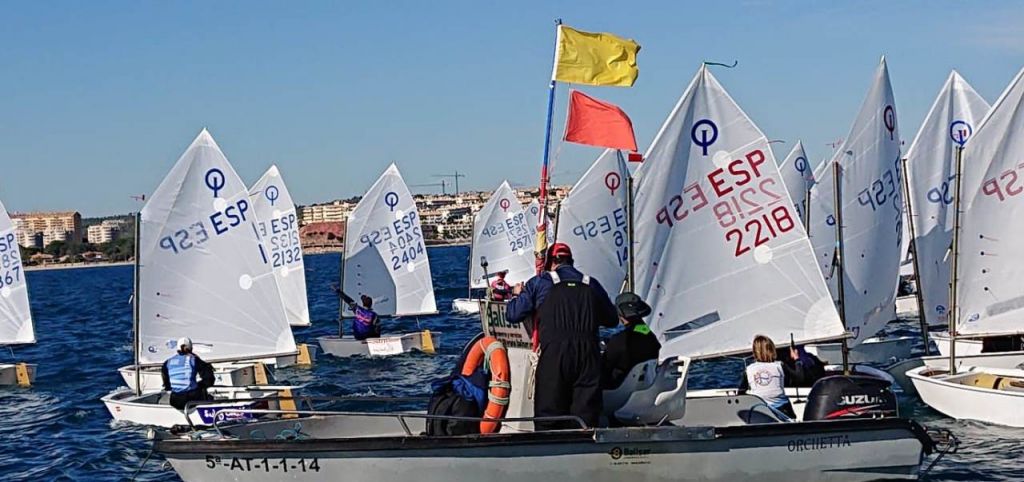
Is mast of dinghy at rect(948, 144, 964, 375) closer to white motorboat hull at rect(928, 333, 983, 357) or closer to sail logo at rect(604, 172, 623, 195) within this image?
white motorboat hull at rect(928, 333, 983, 357)

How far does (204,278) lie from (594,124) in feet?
28.2

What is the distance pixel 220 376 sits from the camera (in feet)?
68.7

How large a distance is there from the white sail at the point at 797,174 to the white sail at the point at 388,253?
9952 millimetres

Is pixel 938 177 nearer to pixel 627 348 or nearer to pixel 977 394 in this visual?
pixel 977 394

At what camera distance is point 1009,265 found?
17.9 meters

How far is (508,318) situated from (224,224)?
12.1m

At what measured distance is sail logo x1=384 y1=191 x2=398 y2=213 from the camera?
1328 inches

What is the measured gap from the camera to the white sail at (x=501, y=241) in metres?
44.8

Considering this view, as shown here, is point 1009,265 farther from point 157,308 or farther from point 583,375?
point 157,308

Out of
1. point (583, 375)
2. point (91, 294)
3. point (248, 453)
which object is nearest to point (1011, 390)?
point (583, 375)

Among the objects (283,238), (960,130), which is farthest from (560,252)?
(283,238)

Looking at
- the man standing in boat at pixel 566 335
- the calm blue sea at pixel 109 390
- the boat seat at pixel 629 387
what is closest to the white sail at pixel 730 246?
the calm blue sea at pixel 109 390

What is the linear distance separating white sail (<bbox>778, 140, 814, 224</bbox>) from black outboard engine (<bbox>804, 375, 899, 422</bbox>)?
22181mm

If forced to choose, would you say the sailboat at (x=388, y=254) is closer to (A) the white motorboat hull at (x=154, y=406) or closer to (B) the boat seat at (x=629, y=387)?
(A) the white motorboat hull at (x=154, y=406)
